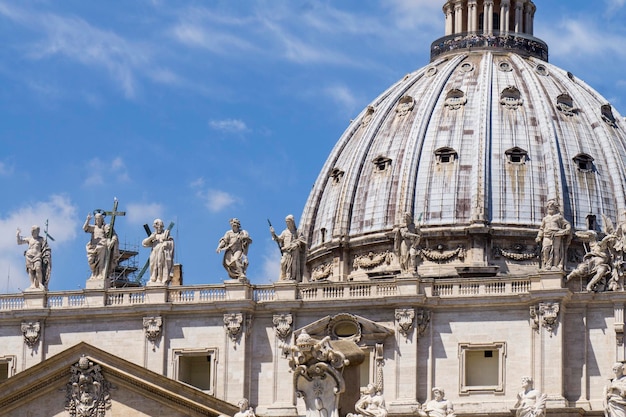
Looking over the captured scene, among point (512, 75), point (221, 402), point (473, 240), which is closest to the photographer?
point (221, 402)

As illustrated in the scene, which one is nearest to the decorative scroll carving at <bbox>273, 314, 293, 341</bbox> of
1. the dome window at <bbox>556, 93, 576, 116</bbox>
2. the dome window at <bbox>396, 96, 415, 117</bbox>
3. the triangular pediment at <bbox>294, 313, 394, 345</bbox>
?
the triangular pediment at <bbox>294, 313, 394, 345</bbox>

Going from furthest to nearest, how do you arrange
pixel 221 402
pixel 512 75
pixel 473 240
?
1. pixel 512 75
2. pixel 473 240
3. pixel 221 402

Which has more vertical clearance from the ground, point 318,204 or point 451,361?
point 318,204

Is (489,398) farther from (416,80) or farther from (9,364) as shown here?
(416,80)

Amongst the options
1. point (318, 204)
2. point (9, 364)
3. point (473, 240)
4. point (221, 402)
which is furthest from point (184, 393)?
point (318, 204)

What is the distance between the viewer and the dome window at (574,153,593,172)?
6201 inches

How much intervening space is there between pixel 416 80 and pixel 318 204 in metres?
11.3

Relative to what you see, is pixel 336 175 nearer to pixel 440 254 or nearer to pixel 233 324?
pixel 440 254

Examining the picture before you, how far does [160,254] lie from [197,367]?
559cm

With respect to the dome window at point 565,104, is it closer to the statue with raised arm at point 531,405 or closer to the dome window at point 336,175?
the dome window at point 336,175

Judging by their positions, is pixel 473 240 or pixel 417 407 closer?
pixel 417 407

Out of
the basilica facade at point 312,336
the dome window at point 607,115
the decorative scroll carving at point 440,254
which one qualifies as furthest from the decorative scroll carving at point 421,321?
the dome window at point 607,115

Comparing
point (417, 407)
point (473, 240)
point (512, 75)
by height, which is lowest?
point (417, 407)

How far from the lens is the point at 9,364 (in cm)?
11419
